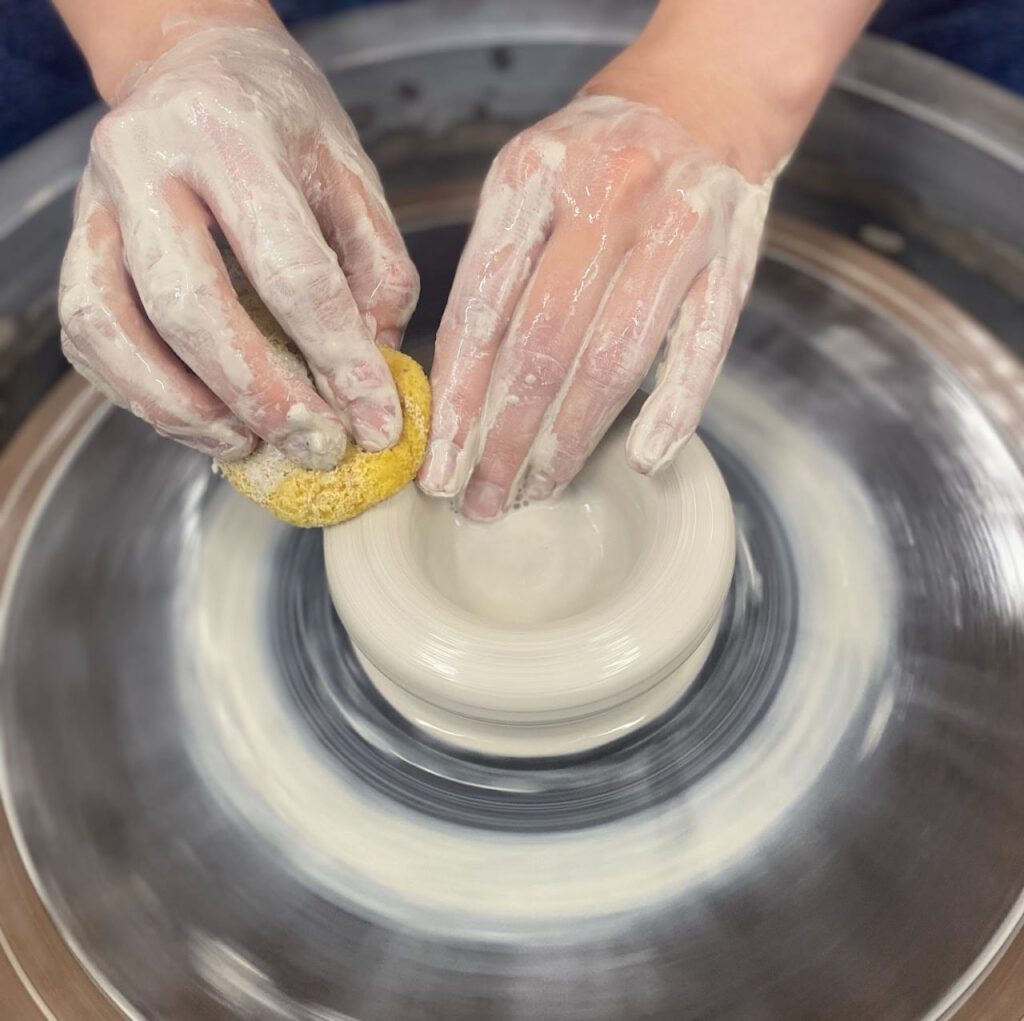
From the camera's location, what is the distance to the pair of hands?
0.83 metres

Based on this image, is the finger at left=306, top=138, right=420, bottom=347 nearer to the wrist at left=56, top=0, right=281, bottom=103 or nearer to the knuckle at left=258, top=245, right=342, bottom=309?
the knuckle at left=258, top=245, right=342, bottom=309

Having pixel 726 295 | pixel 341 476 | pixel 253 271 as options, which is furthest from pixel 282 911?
pixel 726 295

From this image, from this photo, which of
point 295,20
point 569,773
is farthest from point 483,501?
point 295,20

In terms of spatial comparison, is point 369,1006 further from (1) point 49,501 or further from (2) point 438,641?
(1) point 49,501

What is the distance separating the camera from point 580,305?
3.02 feet

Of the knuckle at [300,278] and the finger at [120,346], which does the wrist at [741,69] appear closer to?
the knuckle at [300,278]

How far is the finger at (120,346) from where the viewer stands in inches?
33.7

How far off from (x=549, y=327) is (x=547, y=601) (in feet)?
1.02

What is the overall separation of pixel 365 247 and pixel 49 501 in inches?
22.4

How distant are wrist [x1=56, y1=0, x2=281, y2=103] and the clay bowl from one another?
1.87 feet

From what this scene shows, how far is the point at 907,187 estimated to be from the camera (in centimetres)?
137

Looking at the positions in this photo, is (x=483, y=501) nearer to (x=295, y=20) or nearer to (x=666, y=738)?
(x=666, y=738)

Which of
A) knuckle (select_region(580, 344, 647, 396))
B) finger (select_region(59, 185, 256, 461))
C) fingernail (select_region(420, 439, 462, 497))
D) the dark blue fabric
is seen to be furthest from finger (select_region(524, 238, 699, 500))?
the dark blue fabric

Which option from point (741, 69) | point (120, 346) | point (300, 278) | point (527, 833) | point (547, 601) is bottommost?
point (527, 833)
